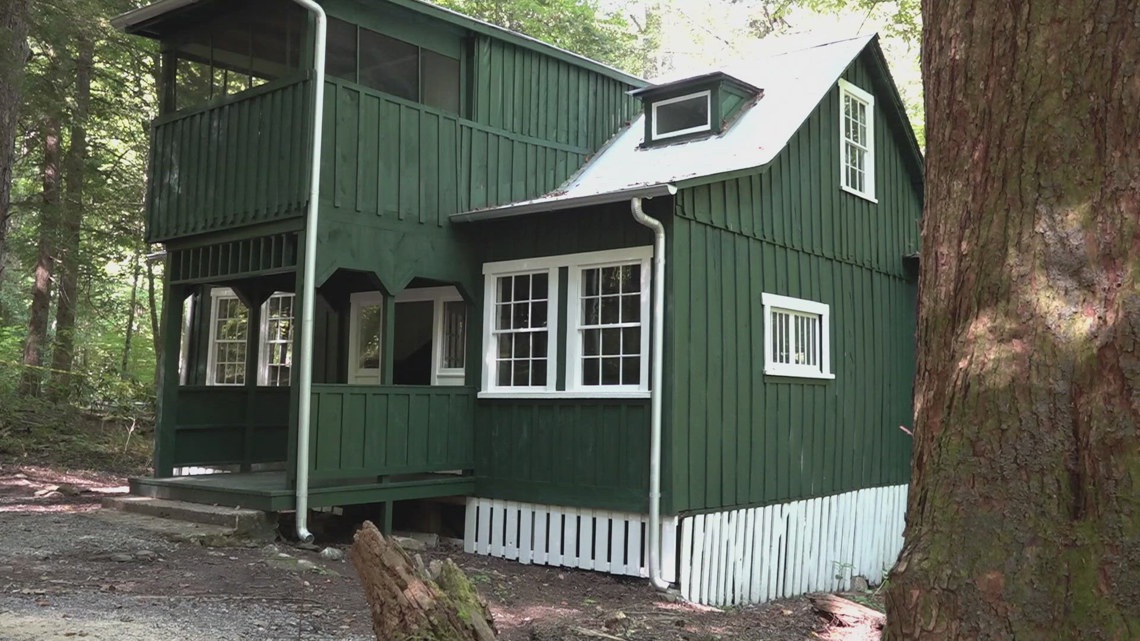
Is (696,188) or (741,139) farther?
(741,139)

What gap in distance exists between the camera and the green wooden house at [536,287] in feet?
30.0

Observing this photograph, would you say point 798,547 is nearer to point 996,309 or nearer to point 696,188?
point 696,188

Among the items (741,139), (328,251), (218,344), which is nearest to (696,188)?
(741,139)

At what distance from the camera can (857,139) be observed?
12.3 meters

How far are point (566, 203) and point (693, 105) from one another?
3018mm

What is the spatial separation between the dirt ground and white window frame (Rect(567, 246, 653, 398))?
1801 mm

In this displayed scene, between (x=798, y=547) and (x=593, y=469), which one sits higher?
(x=593, y=469)

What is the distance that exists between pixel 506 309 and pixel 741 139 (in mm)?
3233

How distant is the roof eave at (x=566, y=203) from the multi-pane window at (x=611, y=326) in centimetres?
79

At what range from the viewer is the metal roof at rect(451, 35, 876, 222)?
9.58 meters

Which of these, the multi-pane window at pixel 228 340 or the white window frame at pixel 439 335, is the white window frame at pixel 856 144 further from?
the multi-pane window at pixel 228 340

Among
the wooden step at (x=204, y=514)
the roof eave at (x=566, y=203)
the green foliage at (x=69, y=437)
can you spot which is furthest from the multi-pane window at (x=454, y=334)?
the green foliage at (x=69, y=437)

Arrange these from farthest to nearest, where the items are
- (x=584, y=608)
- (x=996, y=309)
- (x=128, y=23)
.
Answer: (x=128, y=23) → (x=584, y=608) → (x=996, y=309)

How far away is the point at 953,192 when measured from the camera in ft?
9.63
